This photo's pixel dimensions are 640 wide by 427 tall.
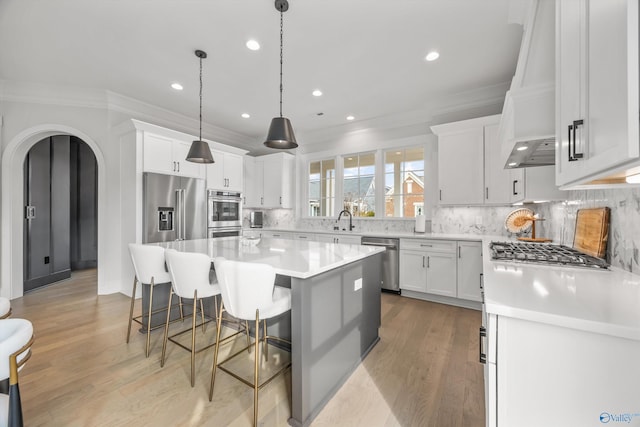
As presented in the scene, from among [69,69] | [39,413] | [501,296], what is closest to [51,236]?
[69,69]

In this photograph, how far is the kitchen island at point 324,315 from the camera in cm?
160

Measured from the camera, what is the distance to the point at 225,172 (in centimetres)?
502

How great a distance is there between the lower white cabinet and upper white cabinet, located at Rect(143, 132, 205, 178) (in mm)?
3548

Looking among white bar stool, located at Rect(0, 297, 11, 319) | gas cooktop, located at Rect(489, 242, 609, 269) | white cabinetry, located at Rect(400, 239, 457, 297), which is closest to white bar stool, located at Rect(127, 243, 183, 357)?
white bar stool, located at Rect(0, 297, 11, 319)

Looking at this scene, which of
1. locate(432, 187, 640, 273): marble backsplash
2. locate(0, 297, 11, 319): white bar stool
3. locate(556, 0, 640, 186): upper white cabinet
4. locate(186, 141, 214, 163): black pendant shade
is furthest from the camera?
locate(186, 141, 214, 163): black pendant shade

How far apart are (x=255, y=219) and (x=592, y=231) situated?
549cm

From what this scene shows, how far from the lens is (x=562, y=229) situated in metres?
2.58

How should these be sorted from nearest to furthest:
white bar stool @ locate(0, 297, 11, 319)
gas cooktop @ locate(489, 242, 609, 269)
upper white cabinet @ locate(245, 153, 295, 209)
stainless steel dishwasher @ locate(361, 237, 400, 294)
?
1. white bar stool @ locate(0, 297, 11, 319)
2. gas cooktop @ locate(489, 242, 609, 269)
3. stainless steel dishwasher @ locate(361, 237, 400, 294)
4. upper white cabinet @ locate(245, 153, 295, 209)

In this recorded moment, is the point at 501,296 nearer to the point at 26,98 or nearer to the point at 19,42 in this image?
the point at 19,42

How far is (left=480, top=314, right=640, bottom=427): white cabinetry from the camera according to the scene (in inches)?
31.0

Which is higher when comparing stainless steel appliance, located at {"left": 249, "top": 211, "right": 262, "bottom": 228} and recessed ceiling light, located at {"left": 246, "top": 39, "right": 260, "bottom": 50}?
recessed ceiling light, located at {"left": 246, "top": 39, "right": 260, "bottom": 50}

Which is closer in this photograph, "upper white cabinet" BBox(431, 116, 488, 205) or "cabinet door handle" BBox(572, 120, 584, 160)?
"cabinet door handle" BBox(572, 120, 584, 160)

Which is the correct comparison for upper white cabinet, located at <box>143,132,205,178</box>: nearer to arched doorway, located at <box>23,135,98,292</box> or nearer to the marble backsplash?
arched doorway, located at <box>23,135,98,292</box>

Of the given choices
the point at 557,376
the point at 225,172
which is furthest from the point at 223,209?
the point at 557,376
